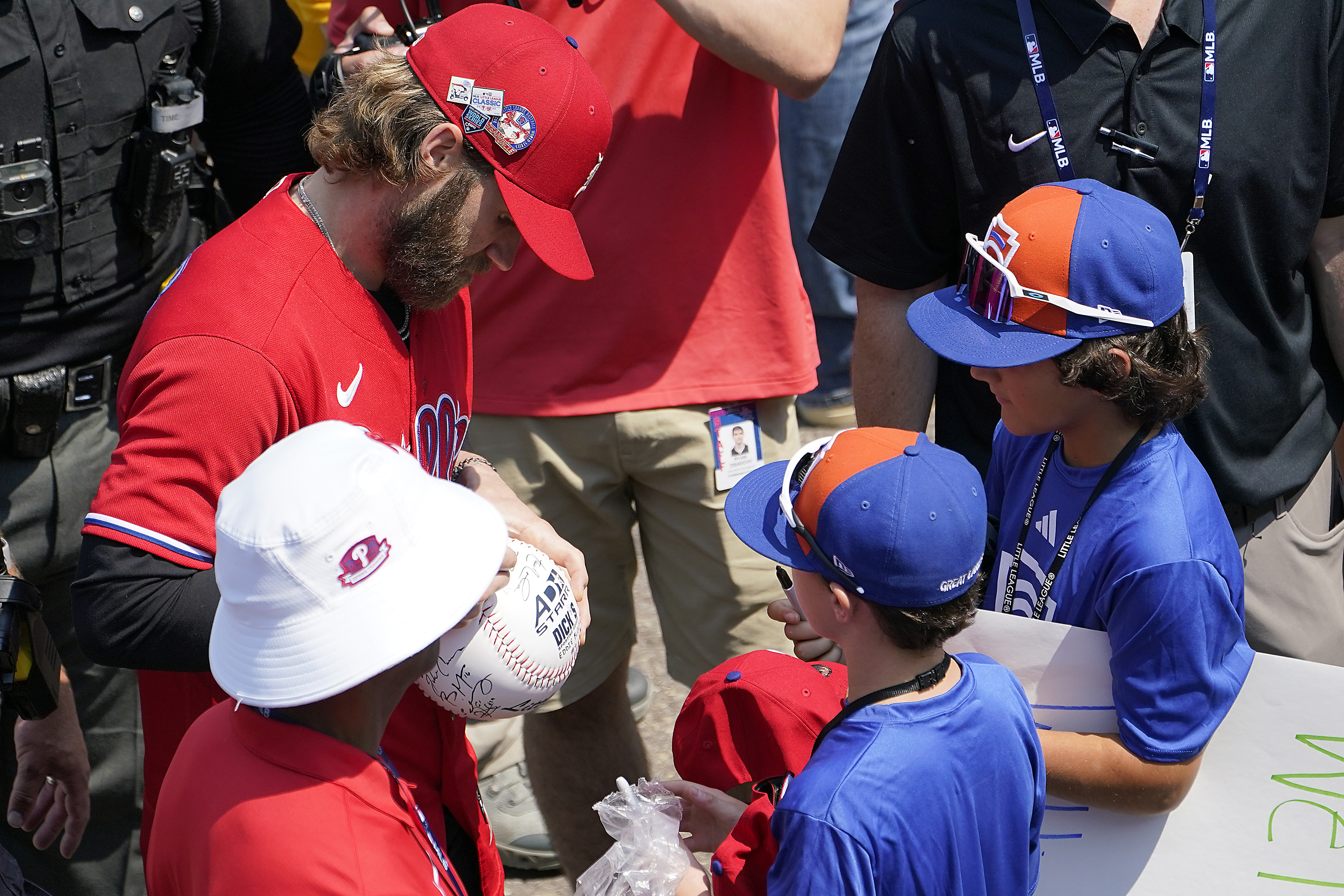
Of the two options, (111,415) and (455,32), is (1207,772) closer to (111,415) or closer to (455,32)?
(455,32)

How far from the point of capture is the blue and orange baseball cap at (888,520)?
73.5 inches

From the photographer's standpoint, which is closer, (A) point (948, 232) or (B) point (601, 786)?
(A) point (948, 232)

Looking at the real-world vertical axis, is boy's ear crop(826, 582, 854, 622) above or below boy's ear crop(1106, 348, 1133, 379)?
below

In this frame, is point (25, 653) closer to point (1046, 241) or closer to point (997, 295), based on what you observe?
point (997, 295)

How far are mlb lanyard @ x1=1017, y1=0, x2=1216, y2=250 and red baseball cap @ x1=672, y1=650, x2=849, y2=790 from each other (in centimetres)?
116

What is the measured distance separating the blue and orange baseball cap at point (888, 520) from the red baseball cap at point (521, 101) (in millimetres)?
715

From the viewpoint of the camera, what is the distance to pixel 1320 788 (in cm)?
226

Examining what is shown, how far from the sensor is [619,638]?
3.32m

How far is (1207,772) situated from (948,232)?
128 centimetres

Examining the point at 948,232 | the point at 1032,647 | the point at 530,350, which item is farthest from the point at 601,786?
the point at 948,232

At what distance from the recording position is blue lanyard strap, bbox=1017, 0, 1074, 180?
245 centimetres

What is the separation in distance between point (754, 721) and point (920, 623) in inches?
17.5

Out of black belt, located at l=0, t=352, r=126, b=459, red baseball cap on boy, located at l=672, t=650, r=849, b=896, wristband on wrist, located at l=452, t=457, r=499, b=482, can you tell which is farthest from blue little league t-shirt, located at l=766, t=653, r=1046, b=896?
black belt, located at l=0, t=352, r=126, b=459
